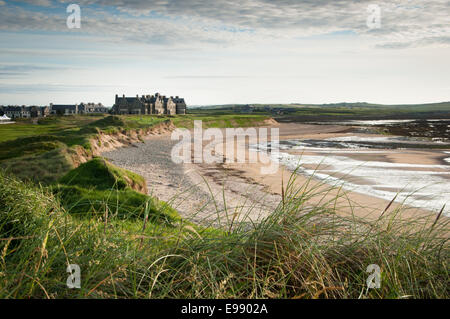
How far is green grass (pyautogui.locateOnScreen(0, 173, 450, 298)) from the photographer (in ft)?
8.99

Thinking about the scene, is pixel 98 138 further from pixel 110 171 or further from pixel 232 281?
pixel 232 281

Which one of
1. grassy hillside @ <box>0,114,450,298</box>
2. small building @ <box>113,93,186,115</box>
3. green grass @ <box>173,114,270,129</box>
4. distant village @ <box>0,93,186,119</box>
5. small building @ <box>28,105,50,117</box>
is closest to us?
grassy hillside @ <box>0,114,450,298</box>

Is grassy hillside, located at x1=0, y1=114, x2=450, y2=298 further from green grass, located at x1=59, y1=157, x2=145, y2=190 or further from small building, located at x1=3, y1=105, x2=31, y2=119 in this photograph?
small building, located at x1=3, y1=105, x2=31, y2=119

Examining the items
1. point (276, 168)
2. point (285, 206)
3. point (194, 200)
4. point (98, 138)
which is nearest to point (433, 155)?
point (276, 168)

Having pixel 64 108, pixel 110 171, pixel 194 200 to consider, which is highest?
pixel 64 108

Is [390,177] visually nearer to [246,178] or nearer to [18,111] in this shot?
[246,178]

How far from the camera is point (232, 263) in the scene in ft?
10.5

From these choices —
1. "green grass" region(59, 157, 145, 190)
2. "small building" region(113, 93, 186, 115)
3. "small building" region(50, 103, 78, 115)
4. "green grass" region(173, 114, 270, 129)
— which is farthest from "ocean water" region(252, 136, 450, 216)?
"small building" region(50, 103, 78, 115)

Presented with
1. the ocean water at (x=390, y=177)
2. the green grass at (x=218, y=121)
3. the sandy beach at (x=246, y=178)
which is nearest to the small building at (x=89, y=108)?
the green grass at (x=218, y=121)

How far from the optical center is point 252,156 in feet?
108

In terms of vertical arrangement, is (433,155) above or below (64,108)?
below

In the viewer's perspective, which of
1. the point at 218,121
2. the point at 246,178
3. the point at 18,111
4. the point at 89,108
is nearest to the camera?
the point at 246,178

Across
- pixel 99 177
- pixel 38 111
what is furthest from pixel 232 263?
pixel 38 111
